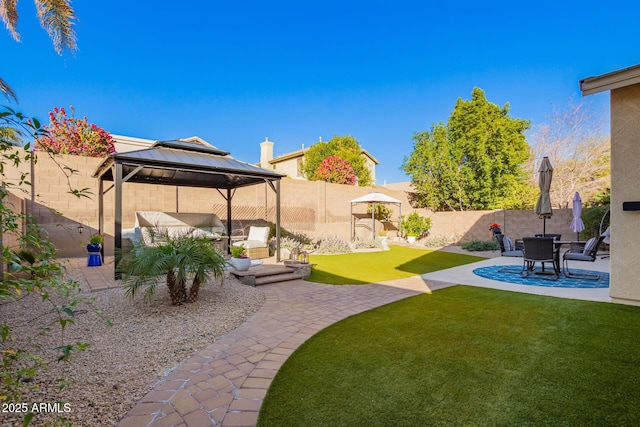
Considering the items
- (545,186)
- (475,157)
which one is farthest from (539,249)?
(475,157)

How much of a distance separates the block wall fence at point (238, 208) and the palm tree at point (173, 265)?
71.9 inches

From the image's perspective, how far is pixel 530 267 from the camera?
300 inches

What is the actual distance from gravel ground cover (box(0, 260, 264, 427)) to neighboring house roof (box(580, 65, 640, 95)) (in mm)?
5938

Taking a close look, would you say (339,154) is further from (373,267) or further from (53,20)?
(53,20)

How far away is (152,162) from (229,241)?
13.6 ft

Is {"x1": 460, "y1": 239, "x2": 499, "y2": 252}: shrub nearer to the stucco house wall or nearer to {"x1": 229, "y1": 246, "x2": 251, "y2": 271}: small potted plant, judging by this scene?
the stucco house wall

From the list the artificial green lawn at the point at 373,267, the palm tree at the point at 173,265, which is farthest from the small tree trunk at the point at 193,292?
the artificial green lawn at the point at 373,267

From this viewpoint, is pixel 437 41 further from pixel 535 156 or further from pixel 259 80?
pixel 535 156

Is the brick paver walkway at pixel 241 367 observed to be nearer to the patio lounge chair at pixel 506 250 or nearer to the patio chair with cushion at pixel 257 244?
the patio chair with cushion at pixel 257 244

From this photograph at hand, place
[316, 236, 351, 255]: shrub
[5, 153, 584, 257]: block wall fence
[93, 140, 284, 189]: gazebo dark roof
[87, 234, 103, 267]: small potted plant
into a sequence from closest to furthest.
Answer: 1. [93, 140, 284, 189]: gazebo dark roof
2. [87, 234, 103, 267]: small potted plant
3. [5, 153, 584, 257]: block wall fence
4. [316, 236, 351, 255]: shrub

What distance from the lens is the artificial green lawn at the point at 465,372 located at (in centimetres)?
215

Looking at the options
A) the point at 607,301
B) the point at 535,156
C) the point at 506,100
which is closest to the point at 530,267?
the point at 607,301

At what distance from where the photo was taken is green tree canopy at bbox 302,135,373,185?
26938 mm

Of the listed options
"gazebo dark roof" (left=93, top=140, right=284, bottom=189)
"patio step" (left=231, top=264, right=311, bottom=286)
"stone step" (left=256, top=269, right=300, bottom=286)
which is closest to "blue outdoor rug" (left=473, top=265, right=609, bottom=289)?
"patio step" (left=231, top=264, right=311, bottom=286)
